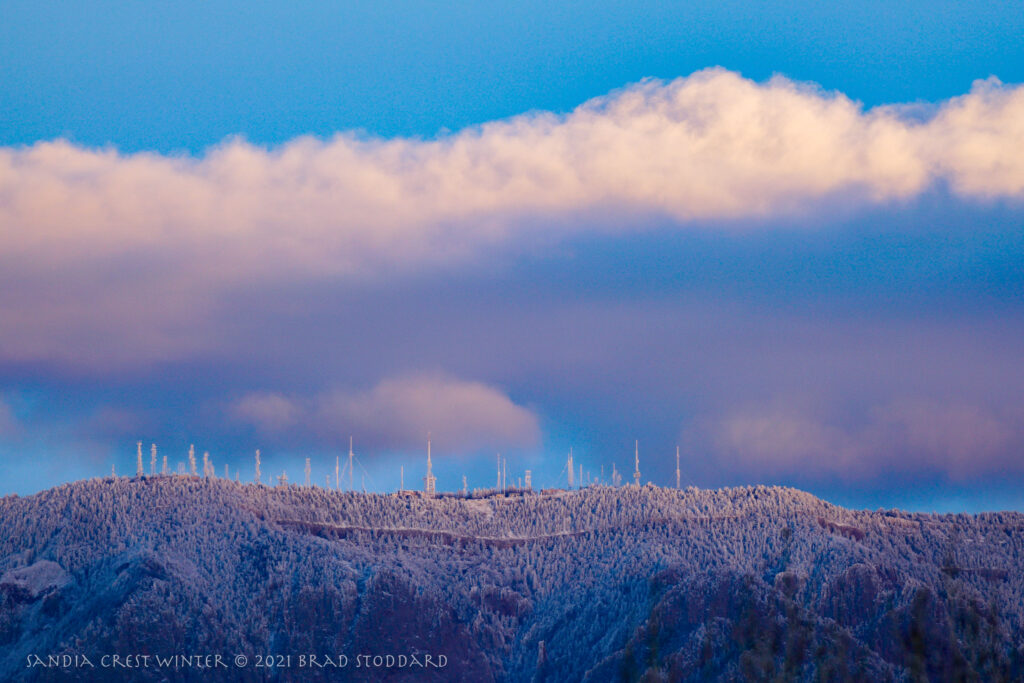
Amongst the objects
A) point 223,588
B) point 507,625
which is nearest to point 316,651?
point 223,588

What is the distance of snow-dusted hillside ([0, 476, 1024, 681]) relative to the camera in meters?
71.9

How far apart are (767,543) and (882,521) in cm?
1387

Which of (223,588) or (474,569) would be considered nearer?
(223,588)

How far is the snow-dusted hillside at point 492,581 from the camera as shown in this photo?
71938mm

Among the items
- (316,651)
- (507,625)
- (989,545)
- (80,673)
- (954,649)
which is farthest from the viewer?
(989,545)

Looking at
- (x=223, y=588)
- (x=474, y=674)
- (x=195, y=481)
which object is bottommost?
(x=474, y=674)

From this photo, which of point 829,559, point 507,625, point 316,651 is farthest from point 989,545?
point 316,651

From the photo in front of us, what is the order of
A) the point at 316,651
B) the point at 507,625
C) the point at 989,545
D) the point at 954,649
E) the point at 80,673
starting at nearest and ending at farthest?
the point at 954,649
the point at 80,673
the point at 316,651
the point at 507,625
the point at 989,545

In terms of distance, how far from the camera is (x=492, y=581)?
278ft

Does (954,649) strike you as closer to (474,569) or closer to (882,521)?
(882,521)

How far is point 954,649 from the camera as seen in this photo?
66.4 meters

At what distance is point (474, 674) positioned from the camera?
7706 cm

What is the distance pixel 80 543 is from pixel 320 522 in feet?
58.4

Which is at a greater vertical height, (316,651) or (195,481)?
(195,481)
